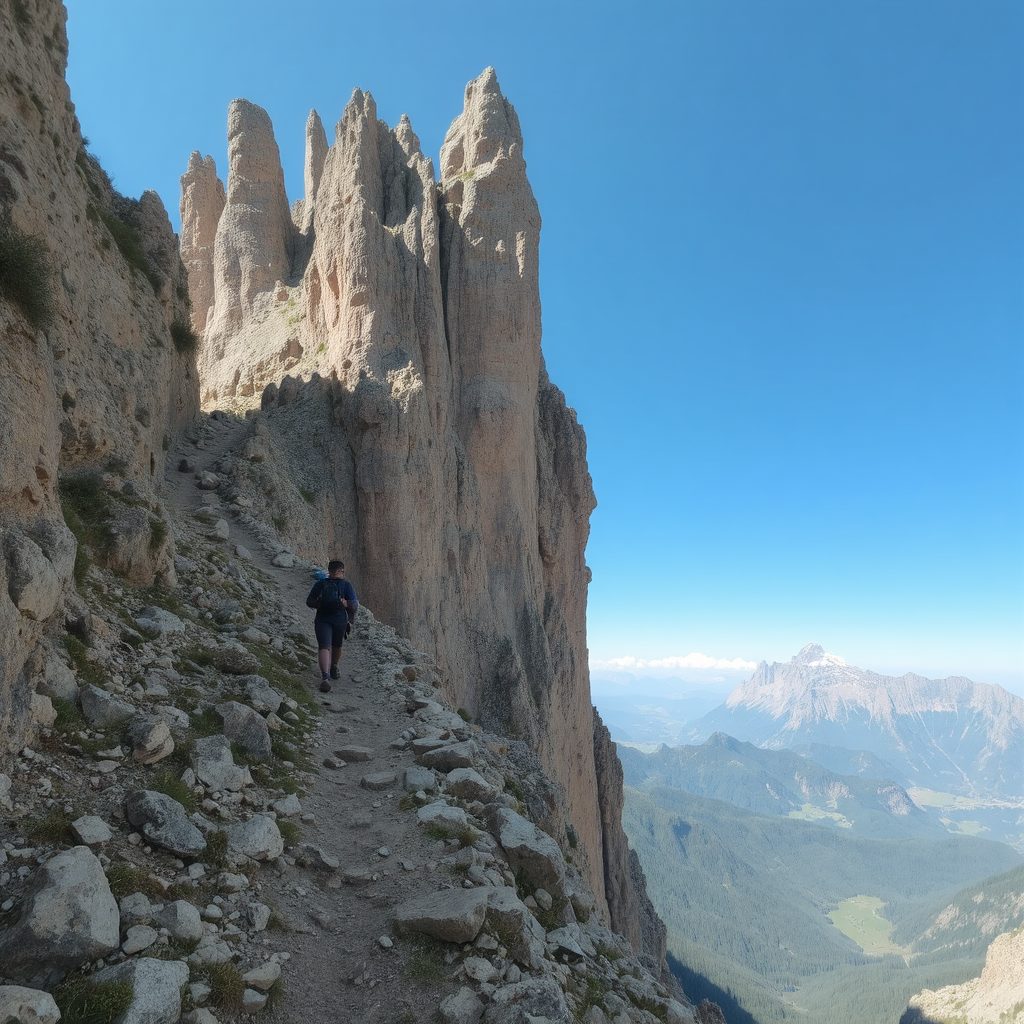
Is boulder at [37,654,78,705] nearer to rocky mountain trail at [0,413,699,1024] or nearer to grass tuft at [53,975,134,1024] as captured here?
rocky mountain trail at [0,413,699,1024]

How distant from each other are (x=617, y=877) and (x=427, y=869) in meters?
49.5

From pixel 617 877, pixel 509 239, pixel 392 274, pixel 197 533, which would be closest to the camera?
pixel 197 533

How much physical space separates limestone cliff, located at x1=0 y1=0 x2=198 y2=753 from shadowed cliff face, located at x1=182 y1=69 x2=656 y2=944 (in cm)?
738

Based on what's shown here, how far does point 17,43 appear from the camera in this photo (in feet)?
39.8

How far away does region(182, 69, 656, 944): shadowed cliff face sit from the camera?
2941 cm

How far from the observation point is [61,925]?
4.57 m

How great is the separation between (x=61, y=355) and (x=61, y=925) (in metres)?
11.5

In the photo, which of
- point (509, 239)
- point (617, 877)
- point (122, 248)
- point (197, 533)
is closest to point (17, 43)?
point (122, 248)

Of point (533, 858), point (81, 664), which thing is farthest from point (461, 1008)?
point (81, 664)

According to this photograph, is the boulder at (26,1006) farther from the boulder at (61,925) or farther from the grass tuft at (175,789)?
the grass tuft at (175,789)

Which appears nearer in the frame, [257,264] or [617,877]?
[257,264]

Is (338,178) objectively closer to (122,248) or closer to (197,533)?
(122,248)

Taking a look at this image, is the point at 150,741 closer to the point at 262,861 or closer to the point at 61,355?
the point at 262,861

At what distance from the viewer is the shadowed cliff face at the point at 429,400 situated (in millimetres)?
29406
